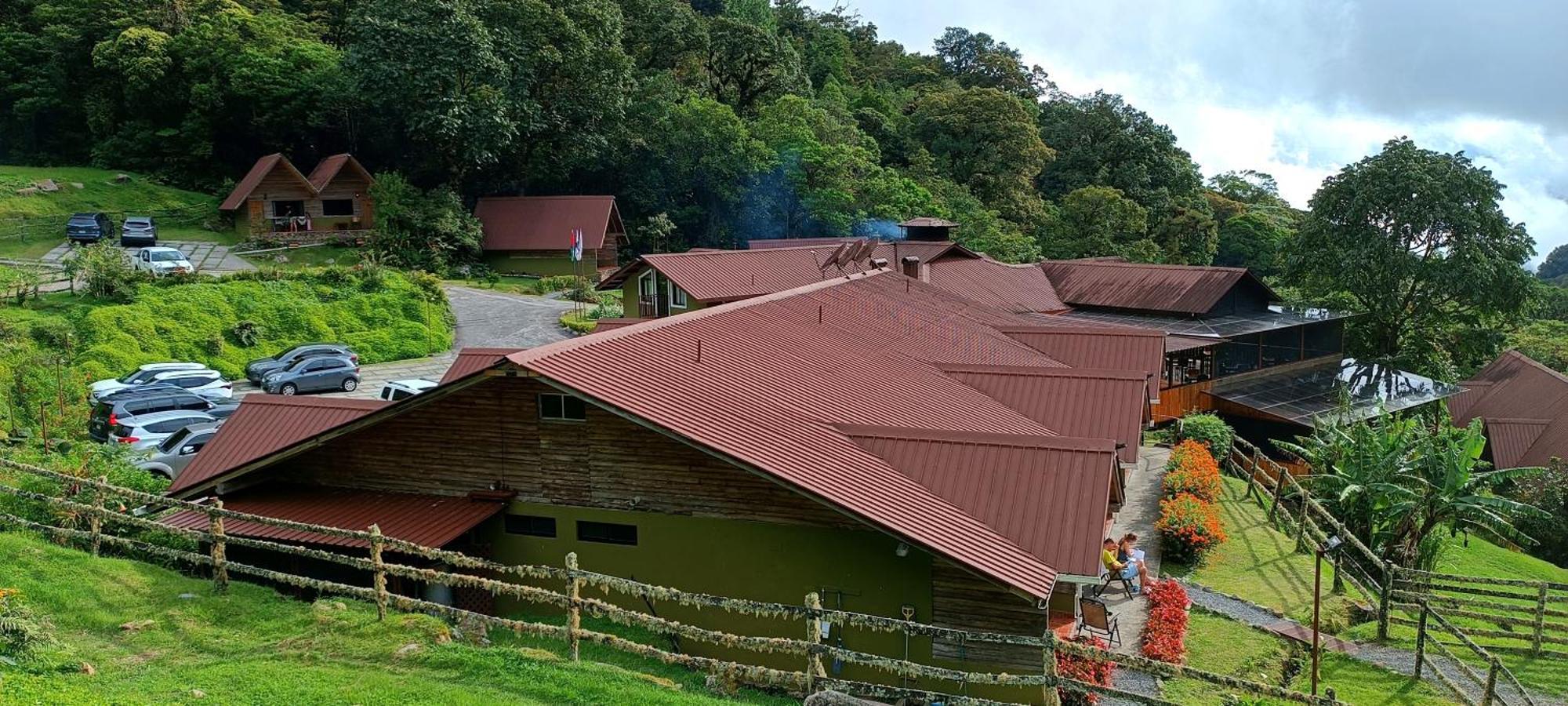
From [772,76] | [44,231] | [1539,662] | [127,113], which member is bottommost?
[1539,662]

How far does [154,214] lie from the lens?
52.0 meters

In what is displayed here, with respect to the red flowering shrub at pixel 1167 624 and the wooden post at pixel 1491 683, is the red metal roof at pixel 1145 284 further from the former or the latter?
the wooden post at pixel 1491 683

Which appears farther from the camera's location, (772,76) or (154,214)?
(772,76)

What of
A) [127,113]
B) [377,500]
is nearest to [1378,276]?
[377,500]

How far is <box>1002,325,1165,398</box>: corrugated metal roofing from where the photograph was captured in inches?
964

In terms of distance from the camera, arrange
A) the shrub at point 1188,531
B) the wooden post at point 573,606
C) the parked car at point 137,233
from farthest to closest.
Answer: the parked car at point 137,233
the shrub at point 1188,531
the wooden post at point 573,606

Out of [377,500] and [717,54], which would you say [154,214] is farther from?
[377,500]

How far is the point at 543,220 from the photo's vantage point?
57438 millimetres

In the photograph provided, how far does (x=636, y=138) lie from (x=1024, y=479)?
180 feet

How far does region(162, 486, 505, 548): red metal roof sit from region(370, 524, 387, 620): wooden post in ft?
4.75

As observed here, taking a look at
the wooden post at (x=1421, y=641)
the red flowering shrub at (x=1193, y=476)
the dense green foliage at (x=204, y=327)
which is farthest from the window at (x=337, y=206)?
the wooden post at (x=1421, y=641)

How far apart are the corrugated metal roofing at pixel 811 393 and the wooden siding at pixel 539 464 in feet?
1.89

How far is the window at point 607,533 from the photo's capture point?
47.0 ft

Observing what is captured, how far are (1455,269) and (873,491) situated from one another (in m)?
43.6
